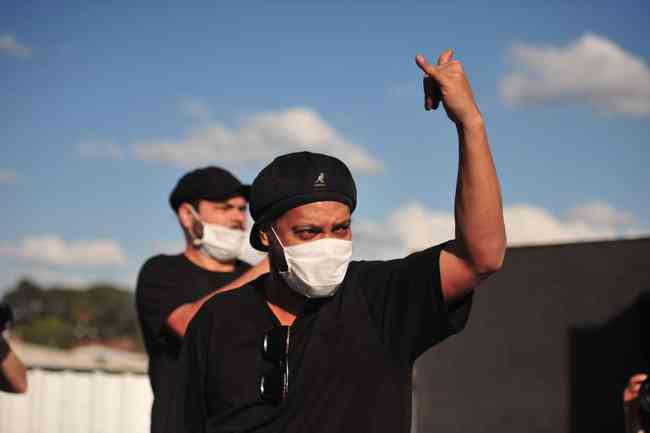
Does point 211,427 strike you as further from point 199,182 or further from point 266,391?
point 199,182

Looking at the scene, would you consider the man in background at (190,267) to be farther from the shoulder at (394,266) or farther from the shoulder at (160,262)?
the shoulder at (394,266)

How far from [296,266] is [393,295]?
1.14 feet

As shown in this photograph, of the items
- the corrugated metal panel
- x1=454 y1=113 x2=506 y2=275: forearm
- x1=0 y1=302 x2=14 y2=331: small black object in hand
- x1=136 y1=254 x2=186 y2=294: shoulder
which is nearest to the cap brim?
x1=454 y1=113 x2=506 y2=275: forearm

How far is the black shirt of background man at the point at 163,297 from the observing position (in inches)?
160

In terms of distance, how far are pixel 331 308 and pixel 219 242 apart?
77.1 inches

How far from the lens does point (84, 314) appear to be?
9862cm

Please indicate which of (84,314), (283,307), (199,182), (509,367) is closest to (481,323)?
(509,367)

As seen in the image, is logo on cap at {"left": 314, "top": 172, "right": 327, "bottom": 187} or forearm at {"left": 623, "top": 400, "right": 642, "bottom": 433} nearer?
logo on cap at {"left": 314, "top": 172, "right": 327, "bottom": 187}

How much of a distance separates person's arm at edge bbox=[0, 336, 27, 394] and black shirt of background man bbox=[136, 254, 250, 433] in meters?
1.04

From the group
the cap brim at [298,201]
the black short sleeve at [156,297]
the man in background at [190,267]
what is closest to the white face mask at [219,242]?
the man in background at [190,267]

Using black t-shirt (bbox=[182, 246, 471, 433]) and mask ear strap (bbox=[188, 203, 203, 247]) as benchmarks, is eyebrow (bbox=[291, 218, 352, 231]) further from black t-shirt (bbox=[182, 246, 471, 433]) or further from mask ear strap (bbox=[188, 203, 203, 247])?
mask ear strap (bbox=[188, 203, 203, 247])

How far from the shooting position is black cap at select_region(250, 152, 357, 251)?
2.65m

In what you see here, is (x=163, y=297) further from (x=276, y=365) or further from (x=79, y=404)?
(x=79, y=404)

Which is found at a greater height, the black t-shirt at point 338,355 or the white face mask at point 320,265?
the white face mask at point 320,265
